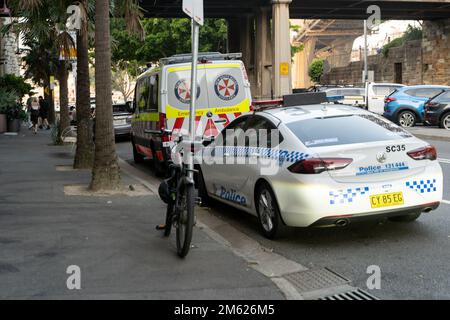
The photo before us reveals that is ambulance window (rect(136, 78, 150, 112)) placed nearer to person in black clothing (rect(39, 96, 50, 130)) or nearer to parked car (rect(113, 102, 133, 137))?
parked car (rect(113, 102, 133, 137))

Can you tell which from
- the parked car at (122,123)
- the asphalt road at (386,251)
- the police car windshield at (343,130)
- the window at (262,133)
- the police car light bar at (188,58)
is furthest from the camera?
the parked car at (122,123)

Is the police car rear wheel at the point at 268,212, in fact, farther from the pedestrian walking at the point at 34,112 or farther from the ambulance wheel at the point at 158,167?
the pedestrian walking at the point at 34,112

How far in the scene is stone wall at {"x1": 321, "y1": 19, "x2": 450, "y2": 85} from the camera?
41.2 meters

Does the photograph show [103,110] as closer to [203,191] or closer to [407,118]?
[203,191]

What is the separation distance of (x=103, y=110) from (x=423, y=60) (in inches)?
1437

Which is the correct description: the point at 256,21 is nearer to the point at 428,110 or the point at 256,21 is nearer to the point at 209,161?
the point at 428,110

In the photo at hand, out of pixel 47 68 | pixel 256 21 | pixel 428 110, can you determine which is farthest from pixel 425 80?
pixel 47 68

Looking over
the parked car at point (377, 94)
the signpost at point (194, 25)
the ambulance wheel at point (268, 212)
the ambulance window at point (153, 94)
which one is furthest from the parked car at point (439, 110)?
the signpost at point (194, 25)

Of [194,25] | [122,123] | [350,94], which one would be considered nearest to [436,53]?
[350,94]

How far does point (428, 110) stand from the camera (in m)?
21.9

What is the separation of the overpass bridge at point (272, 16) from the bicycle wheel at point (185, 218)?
2607 centimetres

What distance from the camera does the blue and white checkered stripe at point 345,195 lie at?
622cm

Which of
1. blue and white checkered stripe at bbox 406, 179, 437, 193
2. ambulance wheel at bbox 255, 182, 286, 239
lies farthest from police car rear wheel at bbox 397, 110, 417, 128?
ambulance wheel at bbox 255, 182, 286, 239

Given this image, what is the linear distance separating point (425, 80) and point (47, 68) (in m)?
25.1
